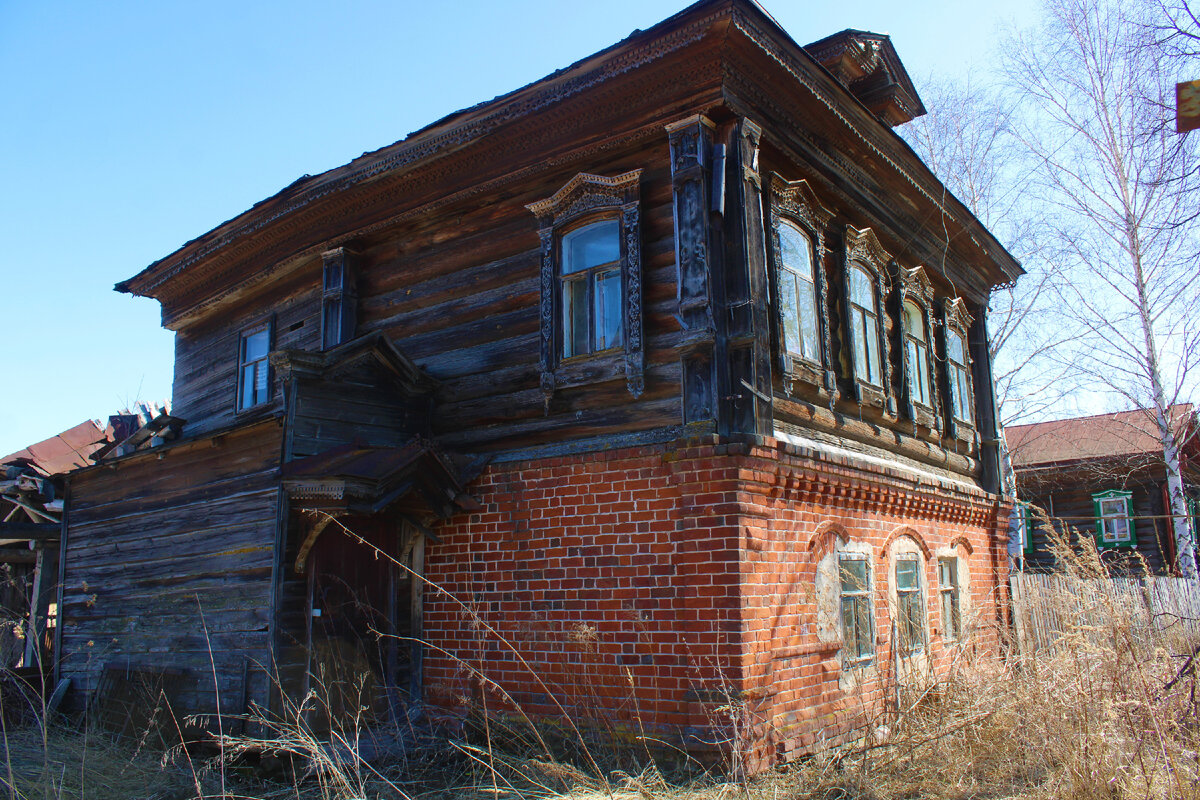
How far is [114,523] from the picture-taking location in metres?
9.75

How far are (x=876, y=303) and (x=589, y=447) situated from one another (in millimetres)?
4444

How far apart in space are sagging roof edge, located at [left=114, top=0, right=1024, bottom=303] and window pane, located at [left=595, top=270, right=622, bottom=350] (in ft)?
6.07

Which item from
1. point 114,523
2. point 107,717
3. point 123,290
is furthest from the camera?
point 123,290

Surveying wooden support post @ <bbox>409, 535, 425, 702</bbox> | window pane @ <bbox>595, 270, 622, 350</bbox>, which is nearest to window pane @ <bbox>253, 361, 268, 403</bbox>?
wooden support post @ <bbox>409, 535, 425, 702</bbox>

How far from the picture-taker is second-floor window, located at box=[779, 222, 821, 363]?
8.04 meters

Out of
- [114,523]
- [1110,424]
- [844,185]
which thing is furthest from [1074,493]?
[114,523]

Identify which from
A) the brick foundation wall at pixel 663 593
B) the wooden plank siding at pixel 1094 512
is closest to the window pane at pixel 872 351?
the brick foundation wall at pixel 663 593

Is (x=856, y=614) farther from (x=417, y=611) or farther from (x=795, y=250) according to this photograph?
(x=417, y=611)

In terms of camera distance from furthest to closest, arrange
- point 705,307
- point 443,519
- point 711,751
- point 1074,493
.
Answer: point 1074,493
point 443,519
point 705,307
point 711,751

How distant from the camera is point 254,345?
11602mm

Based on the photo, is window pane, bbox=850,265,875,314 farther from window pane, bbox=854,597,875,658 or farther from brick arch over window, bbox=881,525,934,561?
window pane, bbox=854,597,875,658

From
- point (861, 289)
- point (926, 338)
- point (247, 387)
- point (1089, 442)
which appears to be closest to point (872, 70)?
point (861, 289)

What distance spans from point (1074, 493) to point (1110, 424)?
3296mm

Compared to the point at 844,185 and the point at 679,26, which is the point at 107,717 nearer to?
the point at 679,26
